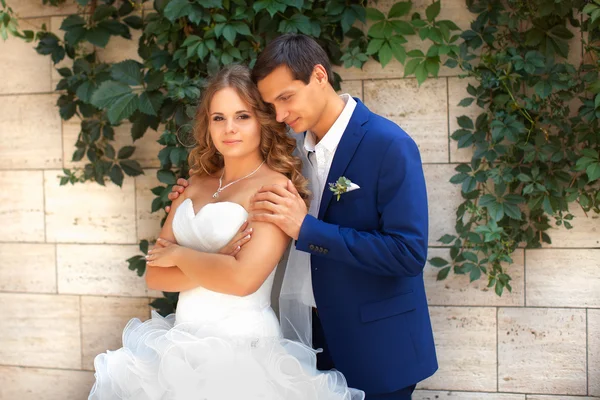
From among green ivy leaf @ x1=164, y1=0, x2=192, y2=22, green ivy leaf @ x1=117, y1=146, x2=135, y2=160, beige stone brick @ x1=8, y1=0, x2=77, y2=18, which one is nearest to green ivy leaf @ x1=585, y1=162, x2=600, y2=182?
green ivy leaf @ x1=164, y1=0, x2=192, y2=22

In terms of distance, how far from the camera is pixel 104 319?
3199mm

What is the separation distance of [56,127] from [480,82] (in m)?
2.13

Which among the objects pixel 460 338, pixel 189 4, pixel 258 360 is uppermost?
pixel 189 4

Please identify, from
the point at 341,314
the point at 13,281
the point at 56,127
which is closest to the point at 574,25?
the point at 341,314

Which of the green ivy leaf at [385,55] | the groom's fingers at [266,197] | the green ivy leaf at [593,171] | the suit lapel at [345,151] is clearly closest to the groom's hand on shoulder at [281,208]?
the groom's fingers at [266,197]

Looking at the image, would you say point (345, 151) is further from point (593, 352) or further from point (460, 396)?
point (593, 352)

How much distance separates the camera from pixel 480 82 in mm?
2711

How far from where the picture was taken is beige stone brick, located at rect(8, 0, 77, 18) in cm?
309

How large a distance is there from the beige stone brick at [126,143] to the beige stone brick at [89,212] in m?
0.11

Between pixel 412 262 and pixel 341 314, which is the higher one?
pixel 412 262

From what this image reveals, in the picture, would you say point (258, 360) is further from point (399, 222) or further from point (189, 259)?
point (399, 222)

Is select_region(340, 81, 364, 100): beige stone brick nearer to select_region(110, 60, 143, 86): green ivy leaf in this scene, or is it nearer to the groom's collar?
the groom's collar

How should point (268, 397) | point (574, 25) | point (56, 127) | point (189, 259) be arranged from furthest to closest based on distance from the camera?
point (56, 127) < point (574, 25) < point (189, 259) < point (268, 397)

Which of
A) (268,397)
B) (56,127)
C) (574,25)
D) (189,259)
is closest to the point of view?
(268,397)
